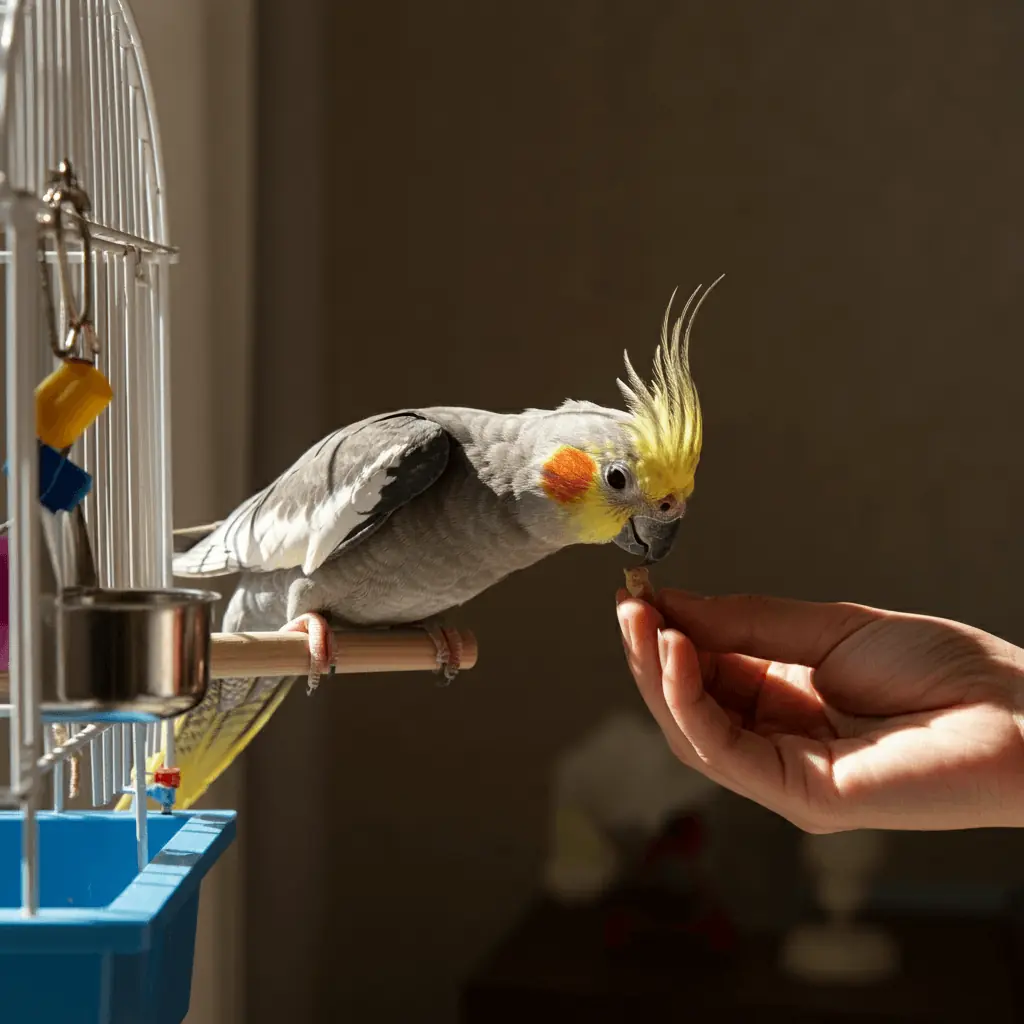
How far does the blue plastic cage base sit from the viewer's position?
2.20 ft

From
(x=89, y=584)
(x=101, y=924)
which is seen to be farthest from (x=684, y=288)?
(x=101, y=924)

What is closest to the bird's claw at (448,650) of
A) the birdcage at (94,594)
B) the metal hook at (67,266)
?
the birdcage at (94,594)

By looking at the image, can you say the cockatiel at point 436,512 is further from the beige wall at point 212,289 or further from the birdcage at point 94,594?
the beige wall at point 212,289

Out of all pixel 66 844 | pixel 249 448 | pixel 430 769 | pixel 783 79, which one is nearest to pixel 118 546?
pixel 66 844

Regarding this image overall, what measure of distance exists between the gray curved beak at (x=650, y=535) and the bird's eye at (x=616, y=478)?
0.04m

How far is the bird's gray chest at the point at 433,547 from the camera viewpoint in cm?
124

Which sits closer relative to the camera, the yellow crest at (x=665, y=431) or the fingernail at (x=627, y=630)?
the fingernail at (x=627, y=630)

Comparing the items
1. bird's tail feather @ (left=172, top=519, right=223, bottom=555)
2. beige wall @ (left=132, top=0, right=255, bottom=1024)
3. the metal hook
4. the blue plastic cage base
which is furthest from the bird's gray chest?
beige wall @ (left=132, top=0, right=255, bottom=1024)

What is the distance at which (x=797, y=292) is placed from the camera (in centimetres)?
201

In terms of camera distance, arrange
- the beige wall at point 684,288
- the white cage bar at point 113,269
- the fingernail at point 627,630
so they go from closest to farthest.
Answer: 1. the white cage bar at point 113,269
2. the fingernail at point 627,630
3. the beige wall at point 684,288

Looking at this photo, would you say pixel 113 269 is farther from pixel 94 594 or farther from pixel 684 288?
pixel 684 288

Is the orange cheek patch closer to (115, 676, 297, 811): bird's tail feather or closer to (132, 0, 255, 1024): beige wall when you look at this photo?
(115, 676, 297, 811): bird's tail feather

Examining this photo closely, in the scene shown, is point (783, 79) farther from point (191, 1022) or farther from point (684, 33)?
point (191, 1022)

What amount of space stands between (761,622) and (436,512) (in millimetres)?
380
